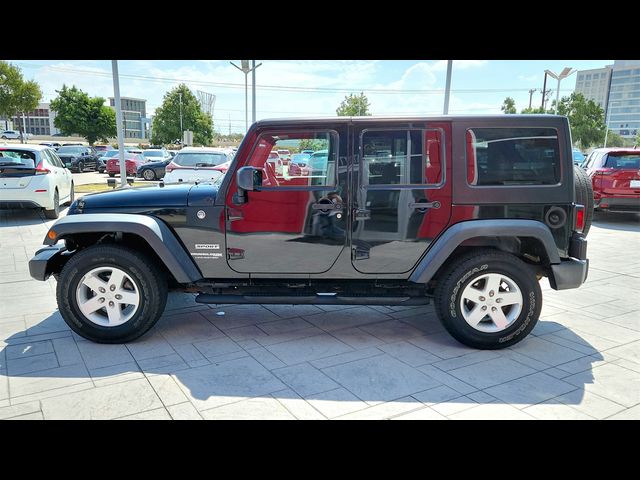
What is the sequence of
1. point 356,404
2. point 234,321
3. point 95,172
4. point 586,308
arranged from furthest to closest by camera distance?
point 95,172 → point 586,308 → point 234,321 → point 356,404

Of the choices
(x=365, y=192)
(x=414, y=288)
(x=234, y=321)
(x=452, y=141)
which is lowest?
(x=234, y=321)

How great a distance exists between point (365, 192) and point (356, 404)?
1.75 meters

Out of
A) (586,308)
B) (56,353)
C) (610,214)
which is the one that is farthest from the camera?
(610,214)

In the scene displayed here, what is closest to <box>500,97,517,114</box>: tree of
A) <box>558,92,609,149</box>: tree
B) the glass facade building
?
<box>558,92,609,149</box>: tree

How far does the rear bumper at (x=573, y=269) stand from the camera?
3996mm

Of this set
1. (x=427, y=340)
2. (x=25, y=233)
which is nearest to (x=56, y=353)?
(x=427, y=340)

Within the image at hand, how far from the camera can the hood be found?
161 inches

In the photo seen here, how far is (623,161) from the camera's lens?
1135 centimetres

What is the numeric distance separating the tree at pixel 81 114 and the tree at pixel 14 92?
90.2 feet

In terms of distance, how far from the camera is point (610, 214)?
13.4 meters

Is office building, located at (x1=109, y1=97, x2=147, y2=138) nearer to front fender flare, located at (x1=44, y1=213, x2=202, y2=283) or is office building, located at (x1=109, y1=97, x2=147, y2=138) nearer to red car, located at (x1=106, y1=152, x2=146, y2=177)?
red car, located at (x1=106, y1=152, x2=146, y2=177)

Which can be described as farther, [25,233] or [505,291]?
[25,233]

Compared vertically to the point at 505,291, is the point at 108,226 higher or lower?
higher

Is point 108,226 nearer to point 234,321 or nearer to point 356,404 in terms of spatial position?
point 234,321
